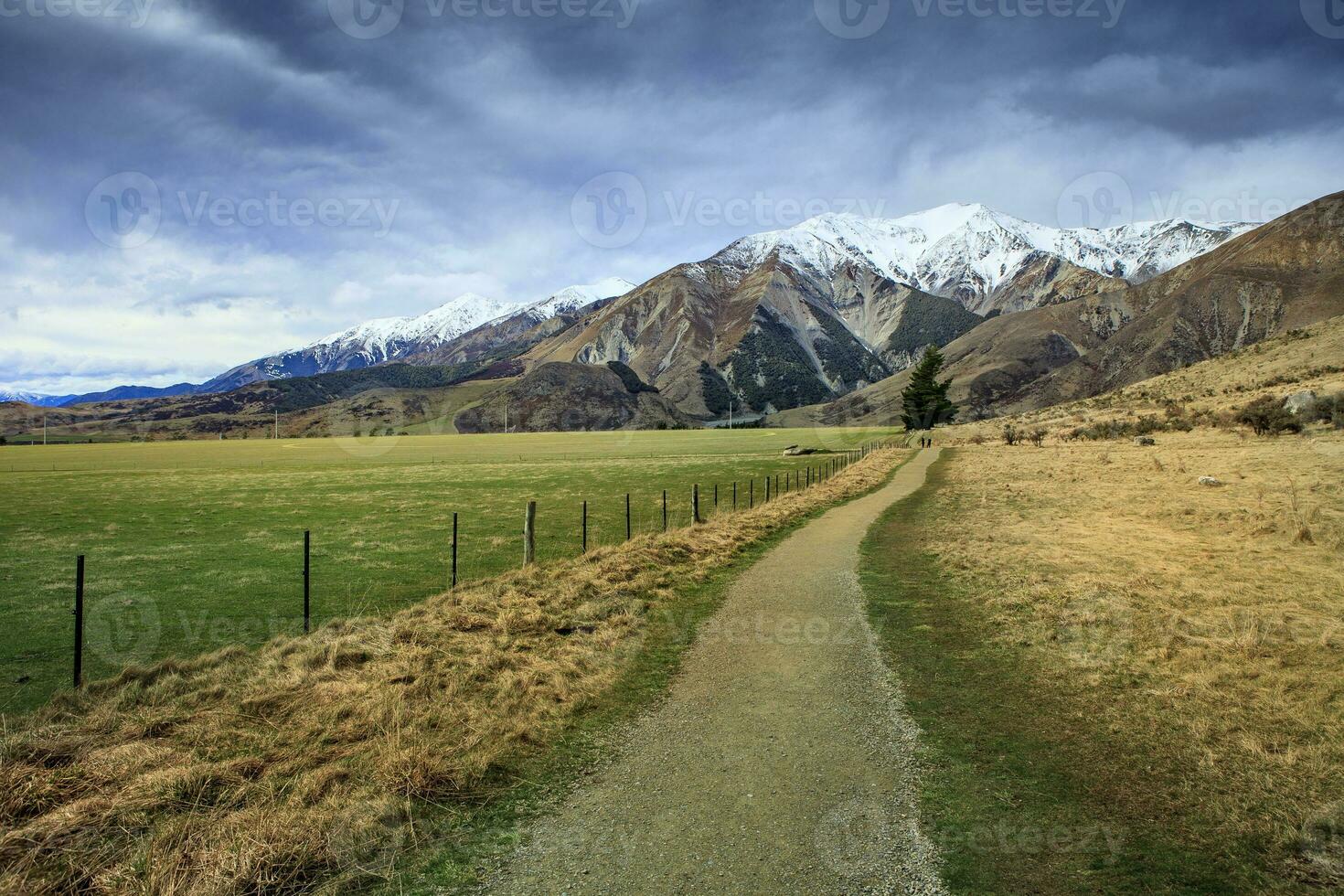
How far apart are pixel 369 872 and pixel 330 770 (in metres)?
1.73

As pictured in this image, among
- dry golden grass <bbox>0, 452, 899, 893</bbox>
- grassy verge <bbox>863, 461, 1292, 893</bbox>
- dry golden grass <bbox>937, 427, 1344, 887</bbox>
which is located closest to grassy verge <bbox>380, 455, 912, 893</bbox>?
dry golden grass <bbox>0, 452, 899, 893</bbox>

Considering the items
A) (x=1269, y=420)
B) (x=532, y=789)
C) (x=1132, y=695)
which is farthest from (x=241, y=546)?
(x=1269, y=420)

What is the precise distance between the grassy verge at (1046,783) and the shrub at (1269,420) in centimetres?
4337

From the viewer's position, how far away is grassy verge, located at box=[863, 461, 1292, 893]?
519 cm

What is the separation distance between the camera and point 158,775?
6387 mm

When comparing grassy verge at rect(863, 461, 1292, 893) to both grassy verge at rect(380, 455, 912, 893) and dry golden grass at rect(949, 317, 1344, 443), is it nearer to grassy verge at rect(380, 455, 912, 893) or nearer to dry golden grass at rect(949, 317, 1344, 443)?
grassy verge at rect(380, 455, 912, 893)

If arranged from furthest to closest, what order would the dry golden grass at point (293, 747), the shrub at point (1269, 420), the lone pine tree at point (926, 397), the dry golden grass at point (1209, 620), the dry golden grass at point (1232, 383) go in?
the lone pine tree at point (926, 397) < the dry golden grass at point (1232, 383) < the shrub at point (1269, 420) < the dry golden grass at point (1209, 620) < the dry golden grass at point (293, 747)

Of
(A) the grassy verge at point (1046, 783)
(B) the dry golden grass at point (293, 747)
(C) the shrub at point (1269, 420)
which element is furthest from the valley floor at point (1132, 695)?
(C) the shrub at point (1269, 420)

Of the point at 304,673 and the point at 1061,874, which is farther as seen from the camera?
the point at 304,673

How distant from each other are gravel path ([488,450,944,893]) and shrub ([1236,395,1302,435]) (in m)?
45.8

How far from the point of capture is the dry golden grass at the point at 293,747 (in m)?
5.33

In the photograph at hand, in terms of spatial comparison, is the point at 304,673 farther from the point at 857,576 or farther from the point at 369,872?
the point at 857,576

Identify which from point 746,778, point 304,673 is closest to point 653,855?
point 746,778

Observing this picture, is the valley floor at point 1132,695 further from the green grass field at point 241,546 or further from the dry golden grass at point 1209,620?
the green grass field at point 241,546
